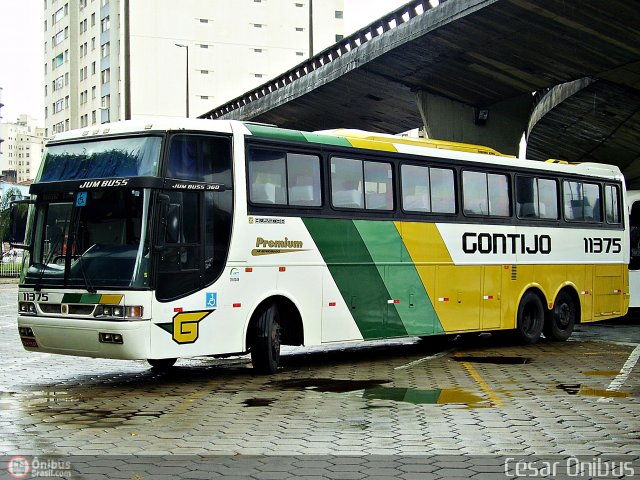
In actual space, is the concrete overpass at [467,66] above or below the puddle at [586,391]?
above

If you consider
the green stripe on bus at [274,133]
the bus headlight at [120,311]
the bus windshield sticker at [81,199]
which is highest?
the green stripe on bus at [274,133]

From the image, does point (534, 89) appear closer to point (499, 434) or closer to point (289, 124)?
point (289, 124)

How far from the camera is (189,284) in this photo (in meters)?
12.5

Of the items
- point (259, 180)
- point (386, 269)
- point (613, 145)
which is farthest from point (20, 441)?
point (613, 145)

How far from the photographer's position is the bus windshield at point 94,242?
12.1 meters

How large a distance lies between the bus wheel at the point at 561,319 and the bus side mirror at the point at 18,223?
10.8 meters

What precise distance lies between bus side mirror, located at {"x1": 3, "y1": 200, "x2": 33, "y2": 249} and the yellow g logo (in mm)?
2436

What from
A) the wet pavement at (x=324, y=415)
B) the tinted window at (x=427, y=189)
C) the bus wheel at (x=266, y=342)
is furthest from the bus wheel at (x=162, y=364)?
the tinted window at (x=427, y=189)

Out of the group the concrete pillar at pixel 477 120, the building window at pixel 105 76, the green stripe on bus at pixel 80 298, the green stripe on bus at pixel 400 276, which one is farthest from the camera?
the building window at pixel 105 76

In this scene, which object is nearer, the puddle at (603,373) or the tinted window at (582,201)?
the puddle at (603,373)

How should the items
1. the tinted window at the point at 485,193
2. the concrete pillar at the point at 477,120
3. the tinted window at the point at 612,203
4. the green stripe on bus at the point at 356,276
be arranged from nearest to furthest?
1. the green stripe on bus at the point at 356,276
2. the tinted window at the point at 485,193
3. the tinted window at the point at 612,203
4. the concrete pillar at the point at 477,120

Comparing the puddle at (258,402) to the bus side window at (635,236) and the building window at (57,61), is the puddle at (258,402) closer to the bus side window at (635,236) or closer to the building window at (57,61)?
the bus side window at (635,236)

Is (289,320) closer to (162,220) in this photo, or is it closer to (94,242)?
(162,220)

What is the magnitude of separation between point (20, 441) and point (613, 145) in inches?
1531
